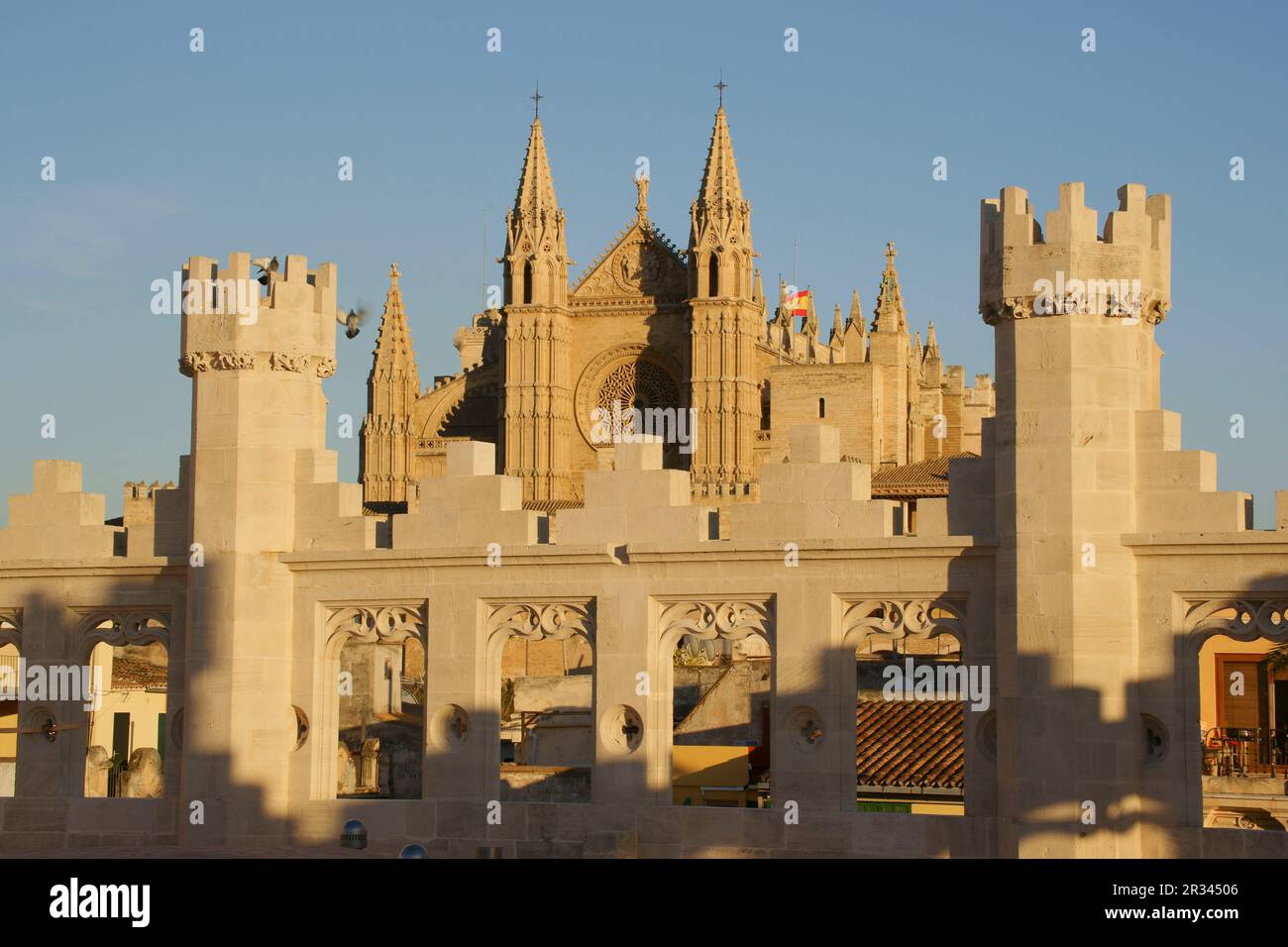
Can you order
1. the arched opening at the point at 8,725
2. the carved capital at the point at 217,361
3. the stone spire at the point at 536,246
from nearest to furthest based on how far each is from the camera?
1. the carved capital at the point at 217,361
2. the arched opening at the point at 8,725
3. the stone spire at the point at 536,246

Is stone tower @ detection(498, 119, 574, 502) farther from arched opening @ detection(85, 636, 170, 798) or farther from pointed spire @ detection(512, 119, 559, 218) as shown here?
arched opening @ detection(85, 636, 170, 798)

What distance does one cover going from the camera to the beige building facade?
21094mm

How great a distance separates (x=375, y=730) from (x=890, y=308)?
5832cm

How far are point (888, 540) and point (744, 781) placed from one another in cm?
1378

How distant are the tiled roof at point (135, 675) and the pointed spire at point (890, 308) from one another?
5331 centimetres

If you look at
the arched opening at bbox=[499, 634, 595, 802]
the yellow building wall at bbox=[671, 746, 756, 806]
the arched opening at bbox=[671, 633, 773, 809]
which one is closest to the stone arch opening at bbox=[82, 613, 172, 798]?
the arched opening at bbox=[499, 634, 595, 802]

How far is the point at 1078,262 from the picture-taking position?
2153 centimetres

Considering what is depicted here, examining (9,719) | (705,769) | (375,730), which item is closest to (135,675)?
(375,730)

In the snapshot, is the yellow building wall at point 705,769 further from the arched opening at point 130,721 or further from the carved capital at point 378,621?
the carved capital at point 378,621

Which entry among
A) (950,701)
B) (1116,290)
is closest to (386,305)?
(950,701)

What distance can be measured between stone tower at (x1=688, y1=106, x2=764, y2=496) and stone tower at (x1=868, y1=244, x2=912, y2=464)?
20.0 ft

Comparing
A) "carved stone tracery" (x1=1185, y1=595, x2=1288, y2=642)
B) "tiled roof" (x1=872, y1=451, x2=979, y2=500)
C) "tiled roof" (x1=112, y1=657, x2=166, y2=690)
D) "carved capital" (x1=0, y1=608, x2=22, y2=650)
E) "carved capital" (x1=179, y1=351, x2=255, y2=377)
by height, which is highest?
"tiled roof" (x1=872, y1=451, x2=979, y2=500)

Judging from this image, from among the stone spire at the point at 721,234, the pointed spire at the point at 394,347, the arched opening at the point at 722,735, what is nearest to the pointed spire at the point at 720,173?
the stone spire at the point at 721,234

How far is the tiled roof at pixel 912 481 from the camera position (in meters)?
72.6
